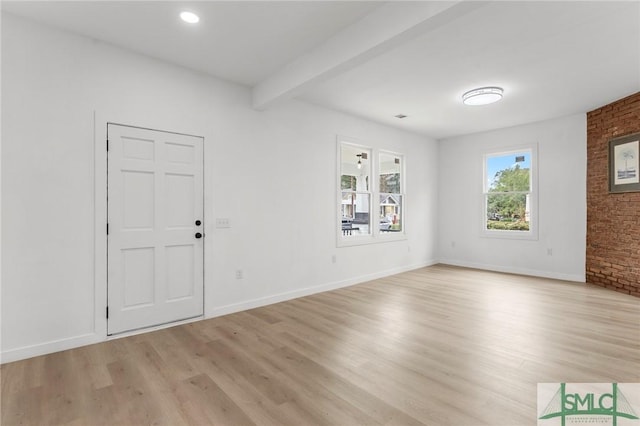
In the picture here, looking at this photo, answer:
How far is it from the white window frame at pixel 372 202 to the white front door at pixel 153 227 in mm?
2280

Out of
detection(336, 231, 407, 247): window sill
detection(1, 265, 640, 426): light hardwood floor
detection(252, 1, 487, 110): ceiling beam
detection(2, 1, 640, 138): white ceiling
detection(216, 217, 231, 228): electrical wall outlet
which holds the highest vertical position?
detection(2, 1, 640, 138): white ceiling

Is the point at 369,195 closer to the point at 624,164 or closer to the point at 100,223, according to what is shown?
the point at 624,164

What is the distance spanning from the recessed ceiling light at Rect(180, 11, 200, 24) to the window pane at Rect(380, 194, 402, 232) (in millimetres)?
4376

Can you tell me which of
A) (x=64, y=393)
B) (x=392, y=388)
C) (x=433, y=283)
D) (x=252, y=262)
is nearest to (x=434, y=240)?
(x=433, y=283)

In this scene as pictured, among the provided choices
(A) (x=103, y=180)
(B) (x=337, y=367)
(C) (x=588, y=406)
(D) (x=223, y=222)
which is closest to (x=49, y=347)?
(A) (x=103, y=180)

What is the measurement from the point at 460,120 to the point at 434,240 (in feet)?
9.29

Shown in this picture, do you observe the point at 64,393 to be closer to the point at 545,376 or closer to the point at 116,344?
the point at 116,344

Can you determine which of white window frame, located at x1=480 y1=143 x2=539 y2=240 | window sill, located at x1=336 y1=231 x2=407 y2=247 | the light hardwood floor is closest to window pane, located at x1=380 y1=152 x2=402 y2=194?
window sill, located at x1=336 y1=231 x2=407 y2=247

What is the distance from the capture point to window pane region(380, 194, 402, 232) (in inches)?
250

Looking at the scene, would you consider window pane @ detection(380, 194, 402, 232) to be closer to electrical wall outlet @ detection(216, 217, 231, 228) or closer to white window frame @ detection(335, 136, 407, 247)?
white window frame @ detection(335, 136, 407, 247)

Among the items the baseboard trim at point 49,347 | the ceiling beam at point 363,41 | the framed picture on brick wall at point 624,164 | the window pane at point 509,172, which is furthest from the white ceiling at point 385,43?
the baseboard trim at point 49,347

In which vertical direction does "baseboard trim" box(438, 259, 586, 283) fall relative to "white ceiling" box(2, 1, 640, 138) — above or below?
below

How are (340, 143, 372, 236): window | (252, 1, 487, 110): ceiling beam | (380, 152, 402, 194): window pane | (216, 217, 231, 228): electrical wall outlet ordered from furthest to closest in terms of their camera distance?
(380, 152, 402, 194): window pane
(340, 143, 372, 236): window
(216, 217, 231, 228): electrical wall outlet
(252, 1, 487, 110): ceiling beam

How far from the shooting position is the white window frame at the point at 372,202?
17.3 ft
